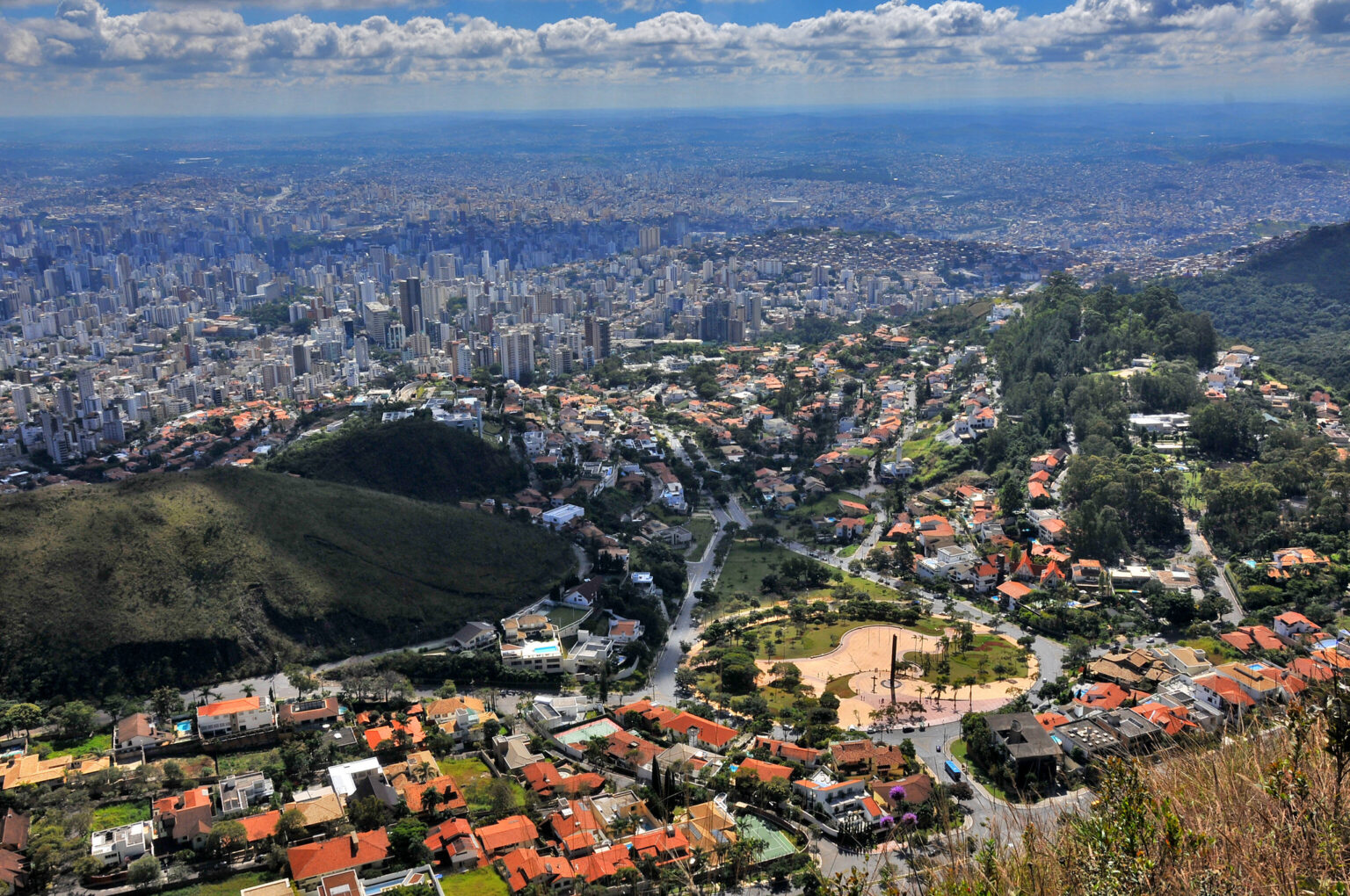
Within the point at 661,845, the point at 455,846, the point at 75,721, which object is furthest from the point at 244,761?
the point at 661,845

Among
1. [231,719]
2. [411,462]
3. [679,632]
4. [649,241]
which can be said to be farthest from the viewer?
[649,241]

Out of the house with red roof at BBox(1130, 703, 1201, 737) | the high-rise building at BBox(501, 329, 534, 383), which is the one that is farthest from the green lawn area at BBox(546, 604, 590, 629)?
the high-rise building at BBox(501, 329, 534, 383)

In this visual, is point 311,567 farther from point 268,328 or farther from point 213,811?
point 268,328

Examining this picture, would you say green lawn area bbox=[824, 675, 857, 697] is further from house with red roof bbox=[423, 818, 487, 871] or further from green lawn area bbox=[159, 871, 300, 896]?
green lawn area bbox=[159, 871, 300, 896]

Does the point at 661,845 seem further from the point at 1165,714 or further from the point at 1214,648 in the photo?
the point at 1214,648

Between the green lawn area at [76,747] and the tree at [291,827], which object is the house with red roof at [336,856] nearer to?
the tree at [291,827]

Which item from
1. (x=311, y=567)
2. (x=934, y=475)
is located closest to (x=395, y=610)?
(x=311, y=567)
